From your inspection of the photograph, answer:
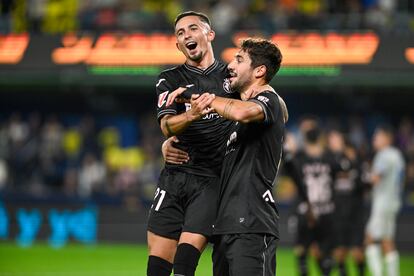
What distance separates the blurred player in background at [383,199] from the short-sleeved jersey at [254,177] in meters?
7.46

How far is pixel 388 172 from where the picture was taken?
14172 mm

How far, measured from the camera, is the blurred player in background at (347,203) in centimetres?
1294

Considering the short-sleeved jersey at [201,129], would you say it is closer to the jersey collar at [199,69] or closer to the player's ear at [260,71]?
the jersey collar at [199,69]

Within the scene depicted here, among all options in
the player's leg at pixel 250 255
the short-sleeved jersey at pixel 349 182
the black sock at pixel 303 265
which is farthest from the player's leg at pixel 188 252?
the short-sleeved jersey at pixel 349 182

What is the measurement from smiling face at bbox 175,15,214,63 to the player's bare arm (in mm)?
605

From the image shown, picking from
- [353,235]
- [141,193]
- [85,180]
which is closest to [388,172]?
[353,235]

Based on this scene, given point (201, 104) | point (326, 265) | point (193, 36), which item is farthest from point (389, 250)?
point (201, 104)

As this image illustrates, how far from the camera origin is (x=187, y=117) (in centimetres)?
659

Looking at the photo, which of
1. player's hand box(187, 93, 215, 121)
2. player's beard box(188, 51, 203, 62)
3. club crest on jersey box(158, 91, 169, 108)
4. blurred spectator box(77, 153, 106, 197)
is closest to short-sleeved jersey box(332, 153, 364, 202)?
player's beard box(188, 51, 203, 62)

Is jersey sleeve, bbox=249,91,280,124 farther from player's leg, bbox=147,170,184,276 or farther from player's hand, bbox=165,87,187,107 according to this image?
player's leg, bbox=147,170,184,276

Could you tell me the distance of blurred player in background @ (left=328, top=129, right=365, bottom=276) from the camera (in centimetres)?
1294

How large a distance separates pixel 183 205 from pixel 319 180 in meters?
5.69

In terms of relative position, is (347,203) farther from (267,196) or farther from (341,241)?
(267,196)

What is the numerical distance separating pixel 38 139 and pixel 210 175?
629 inches
